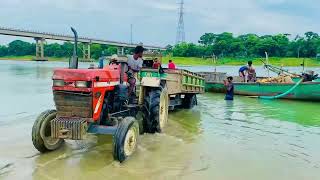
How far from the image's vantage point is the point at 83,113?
21.6 ft

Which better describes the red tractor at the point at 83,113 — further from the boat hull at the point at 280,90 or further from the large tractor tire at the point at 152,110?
the boat hull at the point at 280,90

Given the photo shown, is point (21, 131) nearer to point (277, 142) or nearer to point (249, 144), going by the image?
point (249, 144)

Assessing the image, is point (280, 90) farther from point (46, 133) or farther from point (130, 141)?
point (46, 133)

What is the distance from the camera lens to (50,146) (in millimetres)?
7348

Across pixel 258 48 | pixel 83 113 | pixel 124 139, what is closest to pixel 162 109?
pixel 124 139

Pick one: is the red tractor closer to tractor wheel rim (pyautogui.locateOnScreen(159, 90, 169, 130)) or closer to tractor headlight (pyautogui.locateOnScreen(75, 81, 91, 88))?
tractor headlight (pyautogui.locateOnScreen(75, 81, 91, 88))

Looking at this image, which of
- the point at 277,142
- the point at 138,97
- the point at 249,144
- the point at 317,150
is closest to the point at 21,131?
the point at 138,97

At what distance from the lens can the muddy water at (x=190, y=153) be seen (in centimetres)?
641

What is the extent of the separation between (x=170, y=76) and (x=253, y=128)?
2586 mm

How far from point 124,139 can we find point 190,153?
5.72 ft

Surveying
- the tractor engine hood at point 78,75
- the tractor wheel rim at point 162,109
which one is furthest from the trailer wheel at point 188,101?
the tractor engine hood at point 78,75

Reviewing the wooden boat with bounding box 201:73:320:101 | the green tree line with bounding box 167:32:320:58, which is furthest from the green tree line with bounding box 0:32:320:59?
the wooden boat with bounding box 201:73:320:101

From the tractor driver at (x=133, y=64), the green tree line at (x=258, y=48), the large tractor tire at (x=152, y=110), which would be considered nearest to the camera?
the tractor driver at (x=133, y=64)

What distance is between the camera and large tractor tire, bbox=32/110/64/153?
699cm
